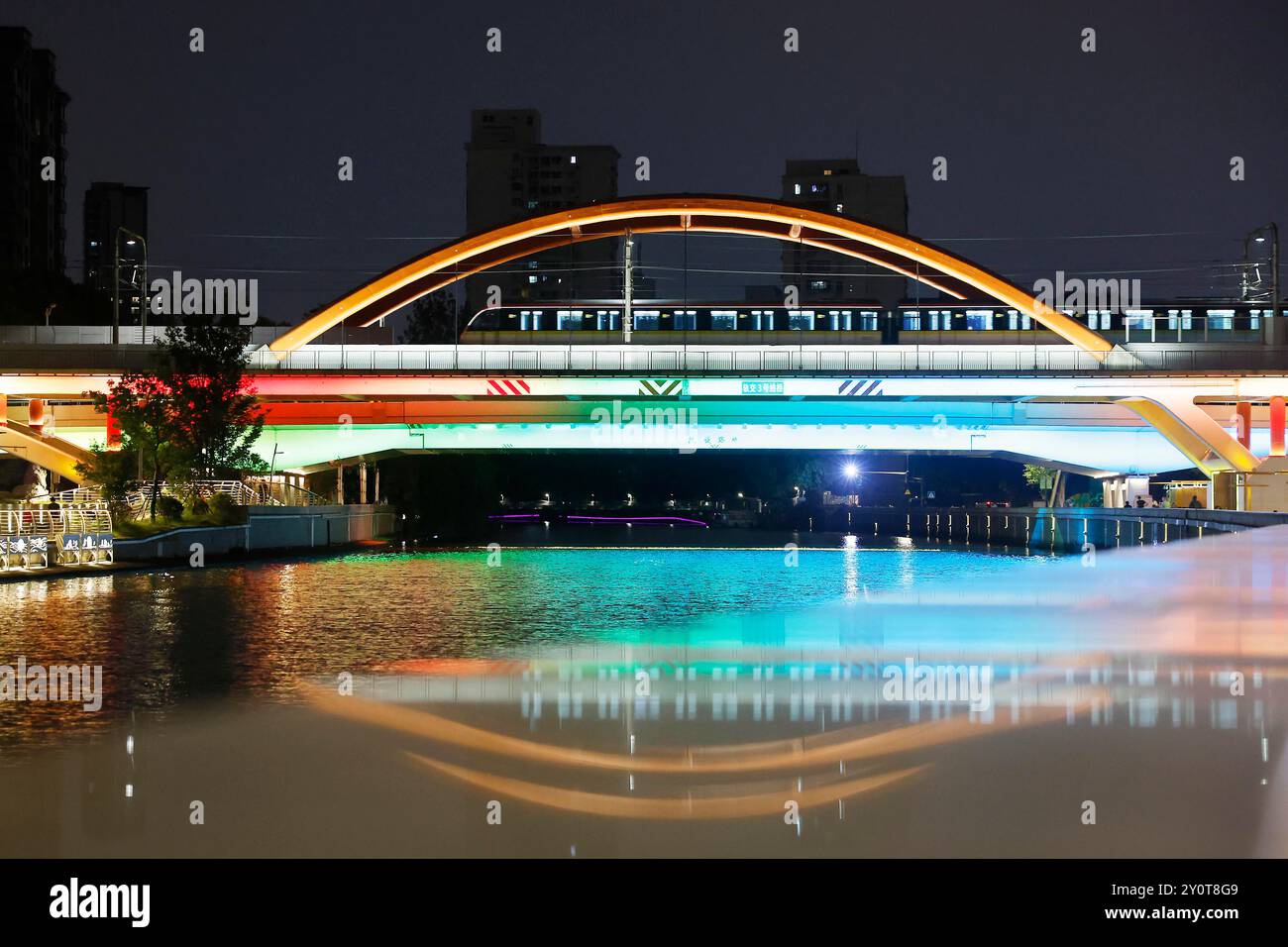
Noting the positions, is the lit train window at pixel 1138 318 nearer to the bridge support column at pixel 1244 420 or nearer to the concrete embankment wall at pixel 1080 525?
the bridge support column at pixel 1244 420

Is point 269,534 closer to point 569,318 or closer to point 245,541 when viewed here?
point 245,541

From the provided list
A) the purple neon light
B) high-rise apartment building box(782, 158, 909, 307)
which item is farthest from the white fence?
high-rise apartment building box(782, 158, 909, 307)

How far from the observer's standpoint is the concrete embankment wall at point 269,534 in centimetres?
3753

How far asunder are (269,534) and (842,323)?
32.2m

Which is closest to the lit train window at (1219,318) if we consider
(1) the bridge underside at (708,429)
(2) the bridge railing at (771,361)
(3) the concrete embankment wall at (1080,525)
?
(1) the bridge underside at (708,429)

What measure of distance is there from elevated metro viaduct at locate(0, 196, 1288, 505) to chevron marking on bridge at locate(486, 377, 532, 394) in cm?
5

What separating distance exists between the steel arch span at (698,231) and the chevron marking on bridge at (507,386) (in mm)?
8934

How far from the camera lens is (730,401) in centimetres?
5909

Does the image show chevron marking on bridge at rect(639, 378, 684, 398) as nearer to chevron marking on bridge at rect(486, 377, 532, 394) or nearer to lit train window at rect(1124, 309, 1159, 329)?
chevron marking on bridge at rect(486, 377, 532, 394)

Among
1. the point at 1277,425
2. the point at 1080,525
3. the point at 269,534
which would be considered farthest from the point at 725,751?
the point at 1277,425

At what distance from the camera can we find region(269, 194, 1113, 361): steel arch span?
201 feet

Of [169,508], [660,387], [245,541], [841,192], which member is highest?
[841,192]

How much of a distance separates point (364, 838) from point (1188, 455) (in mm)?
59166
